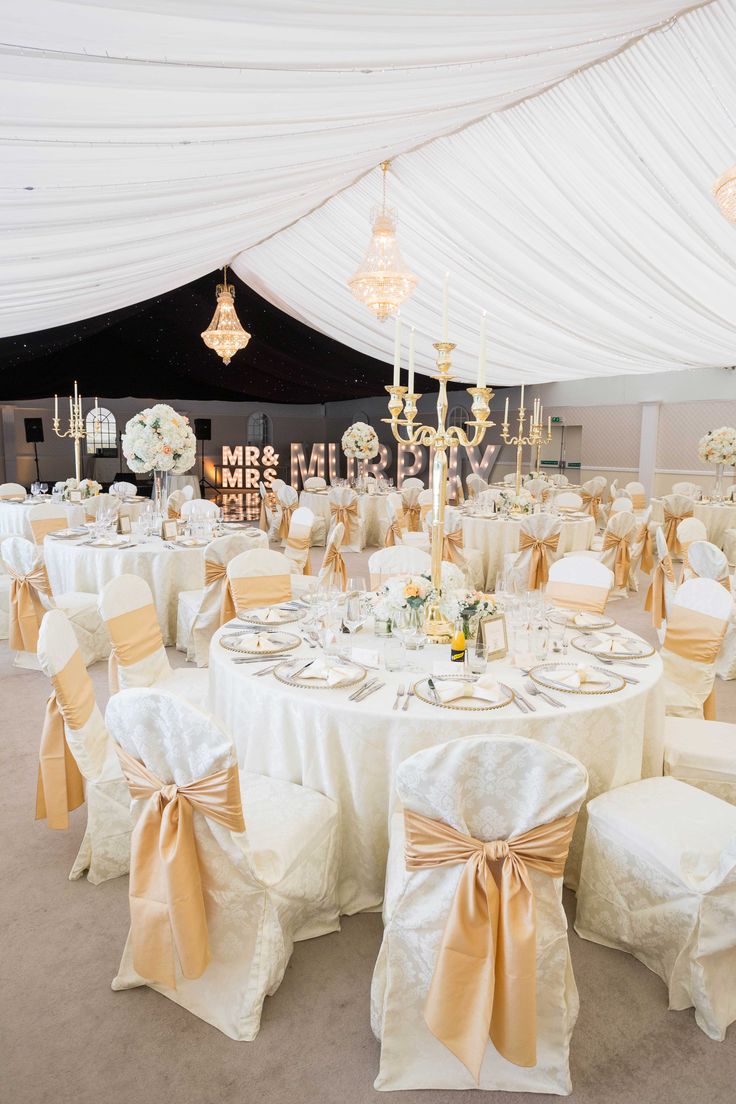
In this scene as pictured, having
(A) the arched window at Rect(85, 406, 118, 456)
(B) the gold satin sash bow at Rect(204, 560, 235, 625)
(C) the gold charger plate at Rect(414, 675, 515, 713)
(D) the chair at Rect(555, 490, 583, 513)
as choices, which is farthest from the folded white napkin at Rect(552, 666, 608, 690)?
(A) the arched window at Rect(85, 406, 118, 456)

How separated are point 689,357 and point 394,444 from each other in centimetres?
1055

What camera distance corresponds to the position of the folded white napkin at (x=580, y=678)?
2.56 metres

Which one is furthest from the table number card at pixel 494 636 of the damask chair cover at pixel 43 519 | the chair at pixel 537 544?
the damask chair cover at pixel 43 519

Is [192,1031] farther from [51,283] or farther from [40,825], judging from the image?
[51,283]

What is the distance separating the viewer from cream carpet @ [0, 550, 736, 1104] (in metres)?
1.91

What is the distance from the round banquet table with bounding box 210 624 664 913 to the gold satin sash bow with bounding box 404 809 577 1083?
0.53 m

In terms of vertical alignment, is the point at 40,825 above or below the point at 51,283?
below

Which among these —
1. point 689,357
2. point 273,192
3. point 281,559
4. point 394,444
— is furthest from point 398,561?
point 394,444

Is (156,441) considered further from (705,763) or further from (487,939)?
(487,939)

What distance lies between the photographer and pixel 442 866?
1.85 meters

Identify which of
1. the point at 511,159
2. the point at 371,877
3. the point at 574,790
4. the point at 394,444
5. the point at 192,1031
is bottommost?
the point at 192,1031

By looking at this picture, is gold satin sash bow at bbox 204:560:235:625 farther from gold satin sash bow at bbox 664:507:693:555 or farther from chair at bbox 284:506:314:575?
gold satin sash bow at bbox 664:507:693:555

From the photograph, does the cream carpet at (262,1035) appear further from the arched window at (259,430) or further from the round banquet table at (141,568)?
the arched window at (259,430)

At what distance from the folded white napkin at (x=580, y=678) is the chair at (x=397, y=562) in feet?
6.04
